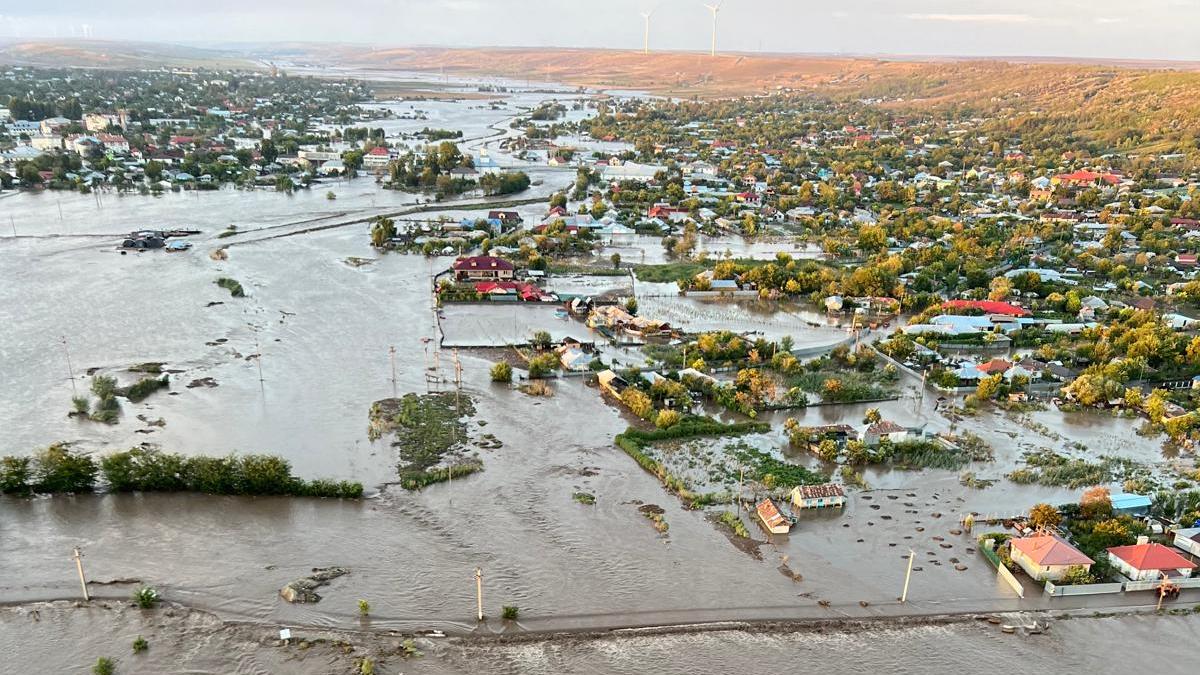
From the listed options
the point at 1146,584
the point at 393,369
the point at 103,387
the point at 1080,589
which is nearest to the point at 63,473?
the point at 103,387

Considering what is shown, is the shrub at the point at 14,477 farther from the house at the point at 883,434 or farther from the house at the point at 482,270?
the house at the point at 883,434

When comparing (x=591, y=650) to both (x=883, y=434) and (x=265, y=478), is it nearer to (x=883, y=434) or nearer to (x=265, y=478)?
(x=265, y=478)

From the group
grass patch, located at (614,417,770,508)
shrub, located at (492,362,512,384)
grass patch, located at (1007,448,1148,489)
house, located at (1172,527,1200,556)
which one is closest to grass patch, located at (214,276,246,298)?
shrub, located at (492,362,512,384)

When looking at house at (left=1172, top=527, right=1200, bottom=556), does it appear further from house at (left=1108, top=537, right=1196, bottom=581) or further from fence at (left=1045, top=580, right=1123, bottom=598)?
fence at (left=1045, top=580, right=1123, bottom=598)

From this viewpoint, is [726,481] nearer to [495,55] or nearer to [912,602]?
[912,602]

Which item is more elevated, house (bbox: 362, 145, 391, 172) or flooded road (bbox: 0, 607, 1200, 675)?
house (bbox: 362, 145, 391, 172)

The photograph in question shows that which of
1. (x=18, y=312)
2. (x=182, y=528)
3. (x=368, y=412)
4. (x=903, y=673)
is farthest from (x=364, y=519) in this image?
(x=18, y=312)

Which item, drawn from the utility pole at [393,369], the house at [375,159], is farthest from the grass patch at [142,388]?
the house at [375,159]
